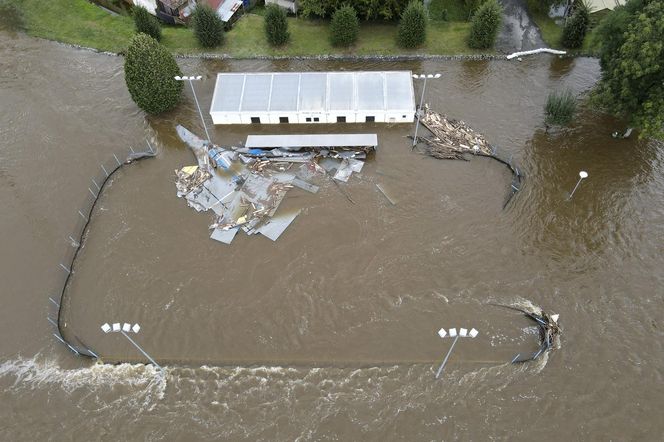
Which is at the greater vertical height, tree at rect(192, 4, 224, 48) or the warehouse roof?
tree at rect(192, 4, 224, 48)

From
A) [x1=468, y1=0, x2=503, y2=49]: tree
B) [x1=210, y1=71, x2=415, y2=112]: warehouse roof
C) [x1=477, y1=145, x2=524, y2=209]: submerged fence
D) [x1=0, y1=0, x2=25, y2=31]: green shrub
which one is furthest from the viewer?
[x1=0, y1=0, x2=25, y2=31]: green shrub

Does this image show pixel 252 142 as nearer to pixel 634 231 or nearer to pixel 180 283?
pixel 180 283

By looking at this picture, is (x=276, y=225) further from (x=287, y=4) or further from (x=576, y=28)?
(x=576, y=28)

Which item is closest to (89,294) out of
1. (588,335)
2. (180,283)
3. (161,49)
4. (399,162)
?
(180,283)

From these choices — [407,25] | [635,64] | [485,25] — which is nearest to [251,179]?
[407,25]

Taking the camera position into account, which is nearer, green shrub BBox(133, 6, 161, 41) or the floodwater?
the floodwater

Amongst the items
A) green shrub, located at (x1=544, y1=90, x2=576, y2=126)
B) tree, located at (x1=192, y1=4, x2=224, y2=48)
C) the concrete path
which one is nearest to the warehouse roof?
tree, located at (x1=192, y1=4, x2=224, y2=48)

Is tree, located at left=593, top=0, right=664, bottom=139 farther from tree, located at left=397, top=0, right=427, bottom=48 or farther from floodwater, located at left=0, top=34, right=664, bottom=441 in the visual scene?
tree, located at left=397, top=0, right=427, bottom=48
